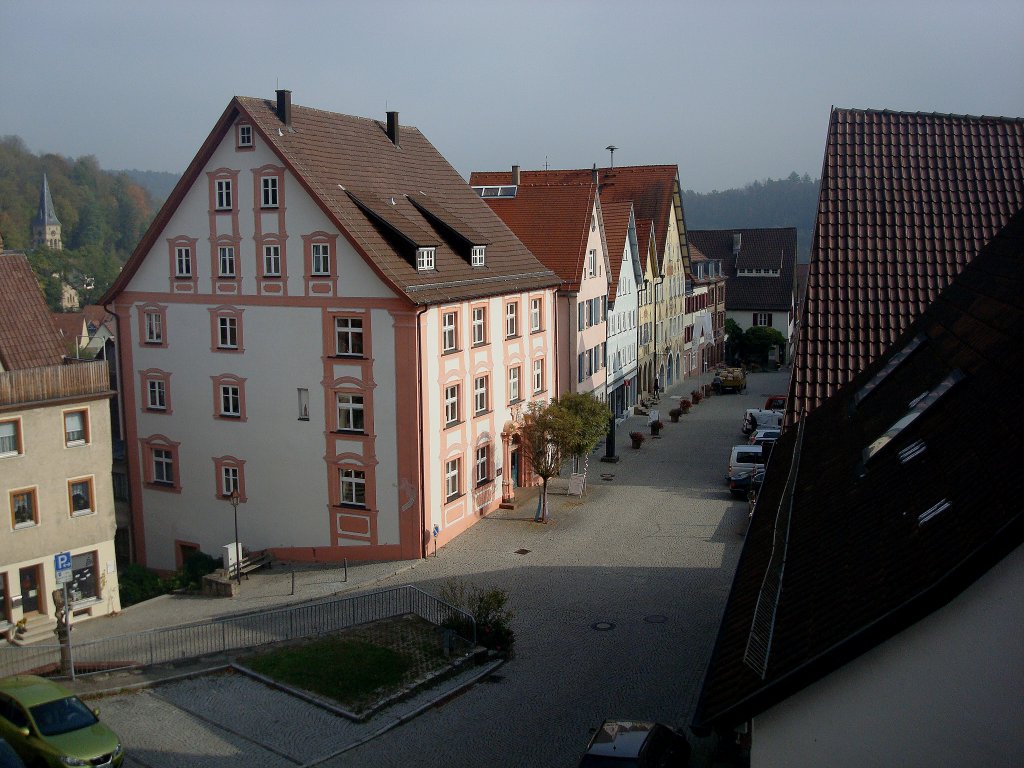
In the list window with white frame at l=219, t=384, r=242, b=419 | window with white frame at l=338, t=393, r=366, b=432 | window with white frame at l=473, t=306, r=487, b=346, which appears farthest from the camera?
window with white frame at l=473, t=306, r=487, b=346

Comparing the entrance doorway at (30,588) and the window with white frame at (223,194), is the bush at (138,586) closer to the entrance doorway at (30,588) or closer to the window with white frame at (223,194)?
the entrance doorway at (30,588)

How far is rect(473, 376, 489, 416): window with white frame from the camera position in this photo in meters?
31.1

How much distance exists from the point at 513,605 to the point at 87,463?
11.4 m

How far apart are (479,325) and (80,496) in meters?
12.1

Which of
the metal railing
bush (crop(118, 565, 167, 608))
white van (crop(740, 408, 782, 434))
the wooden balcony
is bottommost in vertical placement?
bush (crop(118, 565, 167, 608))

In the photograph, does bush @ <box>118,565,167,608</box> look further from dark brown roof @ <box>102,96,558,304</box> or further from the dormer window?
the dormer window

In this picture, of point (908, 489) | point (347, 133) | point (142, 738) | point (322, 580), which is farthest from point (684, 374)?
point (908, 489)

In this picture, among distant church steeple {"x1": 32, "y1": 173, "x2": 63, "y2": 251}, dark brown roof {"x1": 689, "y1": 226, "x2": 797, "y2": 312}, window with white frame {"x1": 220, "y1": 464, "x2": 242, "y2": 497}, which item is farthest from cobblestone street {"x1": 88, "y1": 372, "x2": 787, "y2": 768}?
distant church steeple {"x1": 32, "y1": 173, "x2": 63, "y2": 251}

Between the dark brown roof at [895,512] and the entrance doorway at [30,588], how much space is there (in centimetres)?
1817

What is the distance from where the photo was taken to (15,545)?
2433 centimetres

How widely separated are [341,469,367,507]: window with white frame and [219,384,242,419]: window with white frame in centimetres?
401

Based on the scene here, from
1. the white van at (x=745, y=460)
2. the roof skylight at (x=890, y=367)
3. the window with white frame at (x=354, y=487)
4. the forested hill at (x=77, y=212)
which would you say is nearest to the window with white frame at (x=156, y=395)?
the window with white frame at (x=354, y=487)

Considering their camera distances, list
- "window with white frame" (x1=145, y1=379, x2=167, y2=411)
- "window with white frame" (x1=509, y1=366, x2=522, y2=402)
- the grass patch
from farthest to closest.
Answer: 1. "window with white frame" (x1=509, y1=366, x2=522, y2=402)
2. "window with white frame" (x1=145, y1=379, x2=167, y2=411)
3. the grass patch

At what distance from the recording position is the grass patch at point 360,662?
1788 cm
